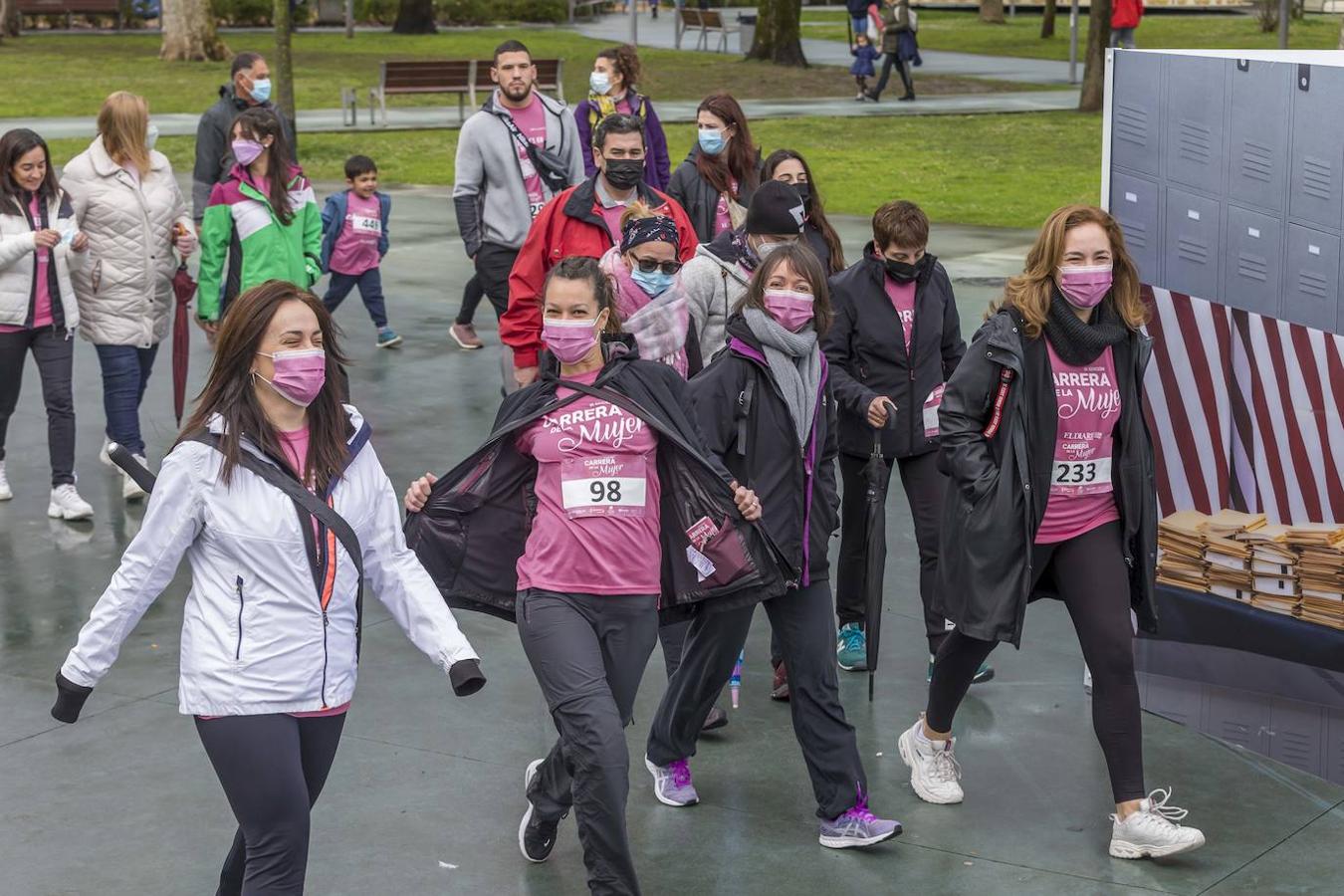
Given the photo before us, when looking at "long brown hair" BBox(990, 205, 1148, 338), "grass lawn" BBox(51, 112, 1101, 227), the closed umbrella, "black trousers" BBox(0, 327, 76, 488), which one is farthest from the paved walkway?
"long brown hair" BBox(990, 205, 1148, 338)

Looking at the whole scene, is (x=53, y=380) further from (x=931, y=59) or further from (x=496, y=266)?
(x=931, y=59)

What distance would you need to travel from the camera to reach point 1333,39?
1670 inches

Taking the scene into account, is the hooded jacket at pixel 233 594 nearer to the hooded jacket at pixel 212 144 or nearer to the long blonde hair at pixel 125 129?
the long blonde hair at pixel 125 129

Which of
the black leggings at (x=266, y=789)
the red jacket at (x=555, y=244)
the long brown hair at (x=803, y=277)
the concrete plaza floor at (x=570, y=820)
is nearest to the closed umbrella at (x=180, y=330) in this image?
the concrete plaza floor at (x=570, y=820)

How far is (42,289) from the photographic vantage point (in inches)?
352

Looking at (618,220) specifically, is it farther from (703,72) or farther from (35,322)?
(703,72)

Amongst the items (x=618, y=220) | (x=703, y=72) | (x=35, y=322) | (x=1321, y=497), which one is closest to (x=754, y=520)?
(x=618, y=220)

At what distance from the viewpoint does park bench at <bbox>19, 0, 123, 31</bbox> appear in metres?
49.8

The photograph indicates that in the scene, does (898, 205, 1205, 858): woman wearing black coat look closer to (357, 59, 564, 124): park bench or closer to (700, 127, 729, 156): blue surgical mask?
(700, 127, 729, 156): blue surgical mask

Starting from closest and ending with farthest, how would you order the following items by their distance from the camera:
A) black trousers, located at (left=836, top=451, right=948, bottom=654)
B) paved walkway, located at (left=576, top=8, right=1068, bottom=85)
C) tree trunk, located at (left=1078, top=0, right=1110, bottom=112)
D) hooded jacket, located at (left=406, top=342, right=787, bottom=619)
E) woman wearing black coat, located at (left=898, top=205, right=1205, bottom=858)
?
hooded jacket, located at (left=406, top=342, right=787, bottom=619)
woman wearing black coat, located at (left=898, top=205, right=1205, bottom=858)
black trousers, located at (left=836, top=451, right=948, bottom=654)
tree trunk, located at (left=1078, top=0, right=1110, bottom=112)
paved walkway, located at (left=576, top=8, right=1068, bottom=85)

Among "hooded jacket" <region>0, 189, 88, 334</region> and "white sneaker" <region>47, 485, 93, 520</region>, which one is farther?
"white sneaker" <region>47, 485, 93, 520</region>

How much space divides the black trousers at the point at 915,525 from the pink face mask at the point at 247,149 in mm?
3640

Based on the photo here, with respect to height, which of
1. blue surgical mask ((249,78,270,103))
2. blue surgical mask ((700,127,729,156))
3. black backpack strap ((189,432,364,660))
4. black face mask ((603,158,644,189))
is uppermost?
blue surgical mask ((249,78,270,103))

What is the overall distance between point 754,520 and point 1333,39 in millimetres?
40991
